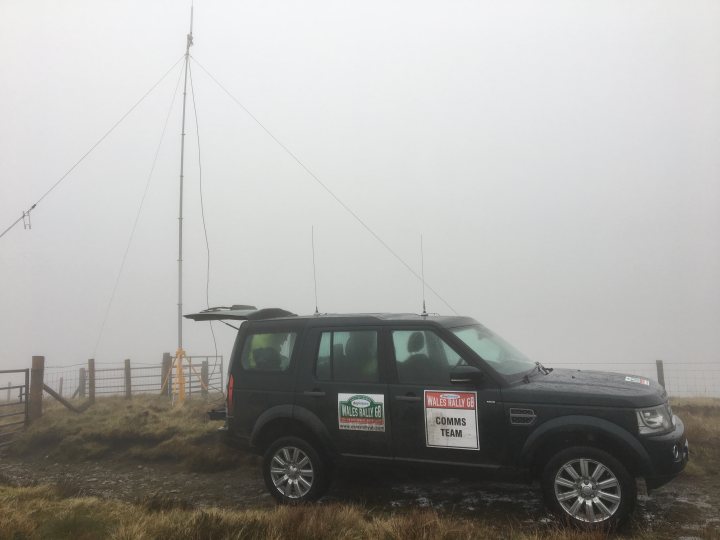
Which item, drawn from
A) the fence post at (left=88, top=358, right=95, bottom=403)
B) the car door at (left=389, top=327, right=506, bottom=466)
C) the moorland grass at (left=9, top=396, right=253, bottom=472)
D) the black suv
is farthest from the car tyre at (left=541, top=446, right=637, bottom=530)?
the fence post at (left=88, top=358, right=95, bottom=403)

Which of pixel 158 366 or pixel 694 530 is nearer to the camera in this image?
pixel 694 530

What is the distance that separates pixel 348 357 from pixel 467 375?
1398 mm

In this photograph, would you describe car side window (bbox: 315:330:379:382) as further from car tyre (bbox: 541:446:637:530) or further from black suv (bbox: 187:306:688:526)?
car tyre (bbox: 541:446:637:530)

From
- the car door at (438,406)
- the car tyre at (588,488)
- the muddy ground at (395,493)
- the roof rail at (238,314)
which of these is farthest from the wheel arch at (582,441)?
the roof rail at (238,314)

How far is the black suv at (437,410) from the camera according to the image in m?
4.94

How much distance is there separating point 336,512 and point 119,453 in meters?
5.71

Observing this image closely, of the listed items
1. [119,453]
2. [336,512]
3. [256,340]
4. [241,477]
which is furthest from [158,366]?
[336,512]

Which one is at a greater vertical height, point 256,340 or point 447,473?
point 256,340

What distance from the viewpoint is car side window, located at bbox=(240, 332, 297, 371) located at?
639cm

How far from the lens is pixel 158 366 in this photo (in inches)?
666

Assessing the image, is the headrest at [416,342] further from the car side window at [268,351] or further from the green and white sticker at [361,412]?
the car side window at [268,351]

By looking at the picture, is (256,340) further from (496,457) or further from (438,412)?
(496,457)

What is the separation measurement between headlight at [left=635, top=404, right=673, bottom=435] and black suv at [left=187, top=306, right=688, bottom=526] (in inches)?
0.5

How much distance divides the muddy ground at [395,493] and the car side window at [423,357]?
98 cm
